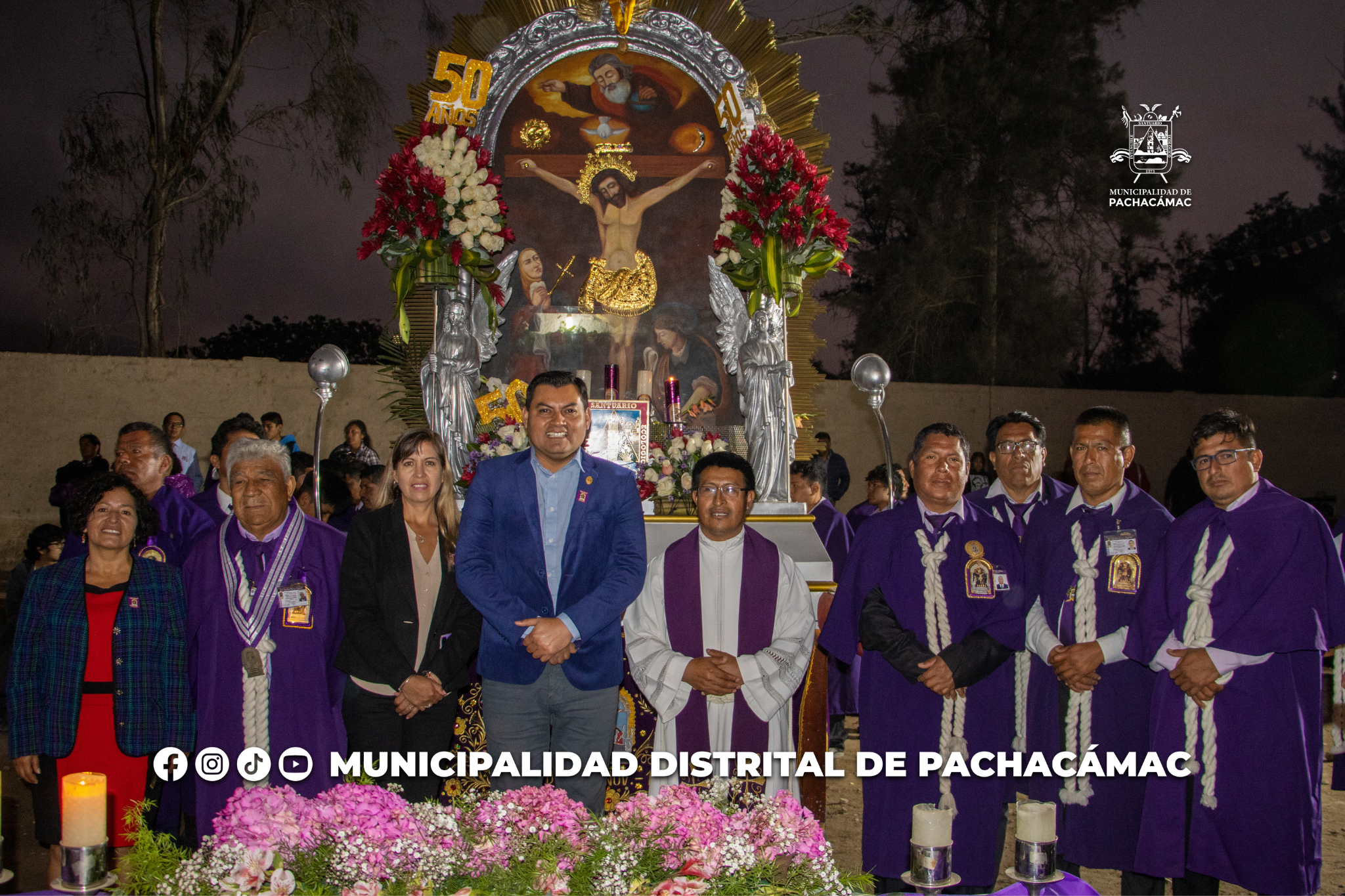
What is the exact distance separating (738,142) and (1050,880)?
5.21 m

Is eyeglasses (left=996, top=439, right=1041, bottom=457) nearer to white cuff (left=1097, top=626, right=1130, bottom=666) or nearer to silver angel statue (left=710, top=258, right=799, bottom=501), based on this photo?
white cuff (left=1097, top=626, right=1130, bottom=666)

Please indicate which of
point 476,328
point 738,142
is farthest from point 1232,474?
point 476,328

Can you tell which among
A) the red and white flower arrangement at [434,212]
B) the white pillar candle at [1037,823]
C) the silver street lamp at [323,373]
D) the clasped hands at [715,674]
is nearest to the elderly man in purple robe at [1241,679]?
the clasped hands at [715,674]

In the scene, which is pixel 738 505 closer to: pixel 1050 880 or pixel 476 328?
pixel 1050 880

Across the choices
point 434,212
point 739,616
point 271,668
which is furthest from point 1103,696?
point 434,212

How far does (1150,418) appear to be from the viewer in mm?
17531

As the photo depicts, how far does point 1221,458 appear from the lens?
3875 mm

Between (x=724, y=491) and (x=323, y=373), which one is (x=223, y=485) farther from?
(x=724, y=491)

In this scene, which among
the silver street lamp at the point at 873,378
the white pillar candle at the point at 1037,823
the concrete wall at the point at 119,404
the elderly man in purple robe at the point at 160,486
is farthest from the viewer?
the concrete wall at the point at 119,404

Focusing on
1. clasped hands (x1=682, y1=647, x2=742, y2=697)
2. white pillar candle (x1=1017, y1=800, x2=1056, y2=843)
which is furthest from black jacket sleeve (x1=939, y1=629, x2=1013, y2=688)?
white pillar candle (x1=1017, y1=800, x2=1056, y2=843)

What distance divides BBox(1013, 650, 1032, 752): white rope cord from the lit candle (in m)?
3.42

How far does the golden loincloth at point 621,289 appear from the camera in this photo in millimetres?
6734

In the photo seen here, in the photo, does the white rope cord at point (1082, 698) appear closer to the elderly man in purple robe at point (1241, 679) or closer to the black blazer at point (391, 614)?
the elderly man in purple robe at point (1241, 679)

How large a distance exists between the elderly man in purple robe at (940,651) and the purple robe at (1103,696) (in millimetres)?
195
